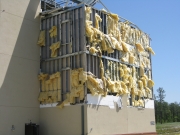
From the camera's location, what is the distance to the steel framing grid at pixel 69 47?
17.7 m

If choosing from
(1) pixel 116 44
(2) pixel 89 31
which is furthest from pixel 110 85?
(2) pixel 89 31

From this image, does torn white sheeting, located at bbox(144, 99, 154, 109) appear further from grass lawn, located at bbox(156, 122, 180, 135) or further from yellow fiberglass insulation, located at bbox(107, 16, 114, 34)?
grass lawn, located at bbox(156, 122, 180, 135)

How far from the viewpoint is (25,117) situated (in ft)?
58.9

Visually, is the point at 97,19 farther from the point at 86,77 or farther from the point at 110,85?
the point at 110,85

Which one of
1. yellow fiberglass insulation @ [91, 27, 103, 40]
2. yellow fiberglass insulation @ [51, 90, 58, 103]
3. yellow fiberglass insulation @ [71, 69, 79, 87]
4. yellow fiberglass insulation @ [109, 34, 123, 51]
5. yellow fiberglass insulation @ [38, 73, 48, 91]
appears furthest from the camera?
yellow fiberglass insulation @ [109, 34, 123, 51]

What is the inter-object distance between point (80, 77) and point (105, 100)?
233cm

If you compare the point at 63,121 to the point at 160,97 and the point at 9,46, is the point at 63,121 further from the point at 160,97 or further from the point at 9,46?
the point at 160,97

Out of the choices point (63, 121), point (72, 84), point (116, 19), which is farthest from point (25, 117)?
point (116, 19)

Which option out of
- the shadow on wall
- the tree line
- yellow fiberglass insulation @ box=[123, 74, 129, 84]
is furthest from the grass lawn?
the tree line

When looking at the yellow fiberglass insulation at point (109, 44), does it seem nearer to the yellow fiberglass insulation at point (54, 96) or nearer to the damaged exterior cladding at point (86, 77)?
the damaged exterior cladding at point (86, 77)

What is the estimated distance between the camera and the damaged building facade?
17.2 m

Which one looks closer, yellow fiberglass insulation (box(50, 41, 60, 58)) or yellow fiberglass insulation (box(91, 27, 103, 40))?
yellow fiberglass insulation (box(91, 27, 103, 40))

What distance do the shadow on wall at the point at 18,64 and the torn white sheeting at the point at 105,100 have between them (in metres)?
3.58

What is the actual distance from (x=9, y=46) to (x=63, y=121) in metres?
5.28
